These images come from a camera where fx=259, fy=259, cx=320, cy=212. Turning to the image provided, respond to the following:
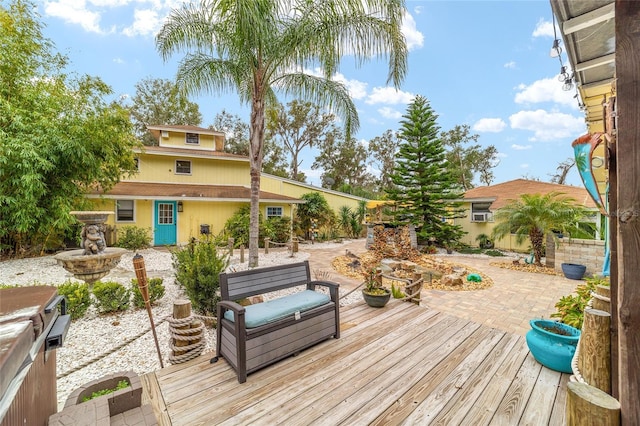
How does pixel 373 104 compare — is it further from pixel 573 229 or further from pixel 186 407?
pixel 186 407

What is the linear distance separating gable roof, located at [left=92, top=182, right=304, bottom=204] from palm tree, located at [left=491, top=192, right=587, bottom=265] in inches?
364

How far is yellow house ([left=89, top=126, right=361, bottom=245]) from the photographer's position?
37.8 feet

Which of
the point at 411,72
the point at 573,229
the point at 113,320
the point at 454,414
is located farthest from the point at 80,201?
the point at 573,229

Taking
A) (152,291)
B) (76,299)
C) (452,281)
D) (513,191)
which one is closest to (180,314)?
(152,291)

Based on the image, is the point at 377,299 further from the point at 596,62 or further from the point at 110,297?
the point at 110,297

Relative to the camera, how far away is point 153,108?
21.4 m

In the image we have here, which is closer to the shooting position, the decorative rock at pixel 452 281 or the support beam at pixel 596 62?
the support beam at pixel 596 62

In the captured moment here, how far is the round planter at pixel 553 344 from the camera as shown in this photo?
252cm

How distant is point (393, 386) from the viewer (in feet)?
7.84

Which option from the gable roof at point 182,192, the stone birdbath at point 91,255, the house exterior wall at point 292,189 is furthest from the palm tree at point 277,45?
the house exterior wall at point 292,189

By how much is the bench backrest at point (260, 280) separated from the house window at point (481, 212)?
13121 mm

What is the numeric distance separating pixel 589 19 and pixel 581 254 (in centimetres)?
778

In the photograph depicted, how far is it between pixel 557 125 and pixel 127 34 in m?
17.9

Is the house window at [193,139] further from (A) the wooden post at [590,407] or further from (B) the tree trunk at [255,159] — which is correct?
(A) the wooden post at [590,407]
